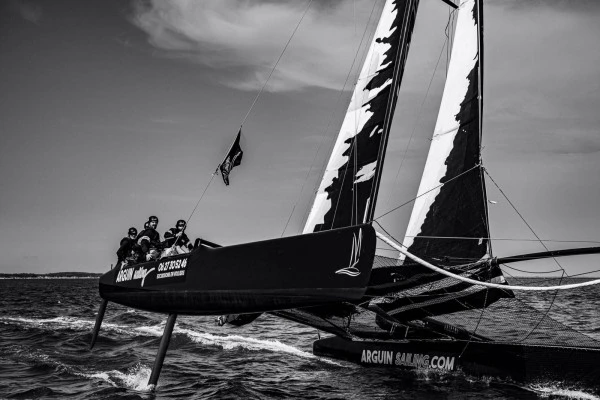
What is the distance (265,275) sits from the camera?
6449mm

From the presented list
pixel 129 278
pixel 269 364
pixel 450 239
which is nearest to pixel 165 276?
pixel 129 278

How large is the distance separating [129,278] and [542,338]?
22.1 ft

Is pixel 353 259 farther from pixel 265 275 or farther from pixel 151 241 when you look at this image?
pixel 151 241

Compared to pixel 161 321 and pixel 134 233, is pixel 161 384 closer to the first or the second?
pixel 134 233

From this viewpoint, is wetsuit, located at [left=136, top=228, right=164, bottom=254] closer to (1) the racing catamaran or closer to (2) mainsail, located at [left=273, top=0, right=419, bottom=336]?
(1) the racing catamaran

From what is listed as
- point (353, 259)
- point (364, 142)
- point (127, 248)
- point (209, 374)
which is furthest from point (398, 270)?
point (127, 248)

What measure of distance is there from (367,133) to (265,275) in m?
3.97

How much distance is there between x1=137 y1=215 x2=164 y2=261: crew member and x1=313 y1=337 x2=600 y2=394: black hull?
13.8ft

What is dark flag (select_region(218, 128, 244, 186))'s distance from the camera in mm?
8797

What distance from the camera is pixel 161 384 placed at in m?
8.83

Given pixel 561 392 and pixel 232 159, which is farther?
pixel 232 159

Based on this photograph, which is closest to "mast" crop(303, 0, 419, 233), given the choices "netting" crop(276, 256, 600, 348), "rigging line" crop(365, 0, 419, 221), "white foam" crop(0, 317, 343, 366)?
"rigging line" crop(365, 0, 419, 221)

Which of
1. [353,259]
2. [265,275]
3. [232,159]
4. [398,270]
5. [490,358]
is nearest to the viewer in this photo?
[353,259]

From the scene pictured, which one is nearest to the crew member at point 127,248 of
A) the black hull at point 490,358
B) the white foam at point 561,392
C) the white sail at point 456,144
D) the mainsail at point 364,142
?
the mainsail at point 364,142
